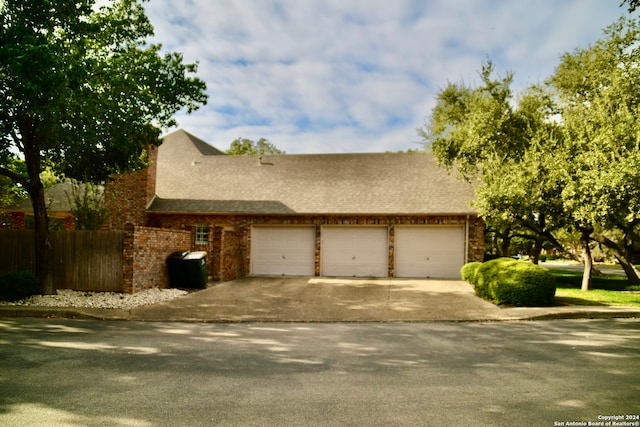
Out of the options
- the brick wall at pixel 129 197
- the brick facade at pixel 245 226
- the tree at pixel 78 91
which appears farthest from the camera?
the brick wall at pixel 129 197

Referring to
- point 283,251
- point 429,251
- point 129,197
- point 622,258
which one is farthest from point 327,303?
point 622,258

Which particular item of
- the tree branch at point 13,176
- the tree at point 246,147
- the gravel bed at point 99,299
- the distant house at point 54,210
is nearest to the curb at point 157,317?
the gravel bed at point 99,299

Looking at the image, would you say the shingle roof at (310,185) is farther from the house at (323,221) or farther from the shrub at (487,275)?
the shrub at (487,275)

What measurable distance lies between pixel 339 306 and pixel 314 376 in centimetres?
617

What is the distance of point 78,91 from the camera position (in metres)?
9.93

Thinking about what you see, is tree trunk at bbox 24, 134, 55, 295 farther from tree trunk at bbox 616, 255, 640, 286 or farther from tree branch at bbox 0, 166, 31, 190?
tree trunk at bbox 616, 255, 640, 286

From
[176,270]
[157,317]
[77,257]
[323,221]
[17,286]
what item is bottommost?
[157,317]

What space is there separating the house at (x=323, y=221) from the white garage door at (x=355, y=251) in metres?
0.05

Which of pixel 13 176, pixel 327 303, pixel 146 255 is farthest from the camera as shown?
pixel 146 255

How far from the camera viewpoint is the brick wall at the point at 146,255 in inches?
501

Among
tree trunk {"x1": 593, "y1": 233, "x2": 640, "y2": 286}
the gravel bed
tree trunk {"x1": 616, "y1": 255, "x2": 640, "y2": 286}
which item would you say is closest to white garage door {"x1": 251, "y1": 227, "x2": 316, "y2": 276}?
the gravel bed

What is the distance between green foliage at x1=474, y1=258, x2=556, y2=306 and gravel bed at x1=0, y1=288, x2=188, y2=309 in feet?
31.5

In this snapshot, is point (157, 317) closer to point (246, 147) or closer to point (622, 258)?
point (622, 258)

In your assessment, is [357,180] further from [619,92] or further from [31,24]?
[31,24]
